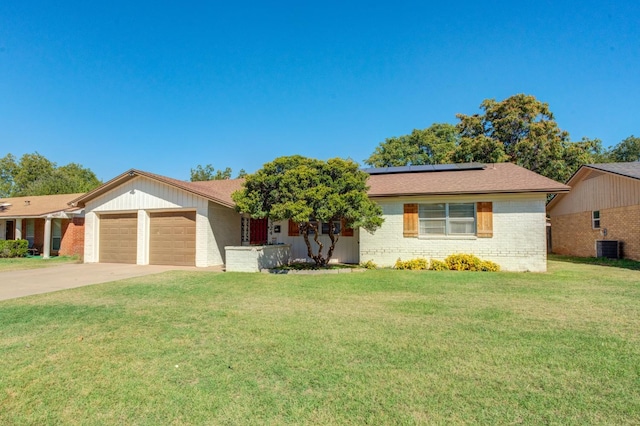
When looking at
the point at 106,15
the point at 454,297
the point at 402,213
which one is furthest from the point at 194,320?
the point at 106,15

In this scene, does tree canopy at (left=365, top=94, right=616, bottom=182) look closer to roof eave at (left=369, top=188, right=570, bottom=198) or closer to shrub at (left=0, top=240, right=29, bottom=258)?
roof eave at (left=369, top=188, right=570, bottom=198)

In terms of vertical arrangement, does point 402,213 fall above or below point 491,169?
below

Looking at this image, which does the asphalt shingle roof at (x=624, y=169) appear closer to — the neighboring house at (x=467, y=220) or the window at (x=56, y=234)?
the neighboring house at (x=467, y=220)

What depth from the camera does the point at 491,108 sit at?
88.5ft

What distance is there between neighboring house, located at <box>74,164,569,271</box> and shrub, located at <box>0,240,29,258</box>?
263 inches

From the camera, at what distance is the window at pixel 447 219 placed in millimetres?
12781

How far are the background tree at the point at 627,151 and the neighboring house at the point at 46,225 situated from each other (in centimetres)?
5642

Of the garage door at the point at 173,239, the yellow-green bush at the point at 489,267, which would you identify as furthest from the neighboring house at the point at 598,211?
the garage door at the point at 173,239

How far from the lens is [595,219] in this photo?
1691cm

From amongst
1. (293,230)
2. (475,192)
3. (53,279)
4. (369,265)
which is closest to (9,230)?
(53,279)

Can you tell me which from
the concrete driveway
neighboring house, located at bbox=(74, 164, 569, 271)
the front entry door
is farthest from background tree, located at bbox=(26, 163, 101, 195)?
the concrete driveway

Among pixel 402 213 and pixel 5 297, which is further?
Answer: pixel 402 213

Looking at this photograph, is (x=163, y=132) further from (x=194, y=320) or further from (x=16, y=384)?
(x=16, y=384)

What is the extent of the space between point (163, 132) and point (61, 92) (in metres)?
6.16
